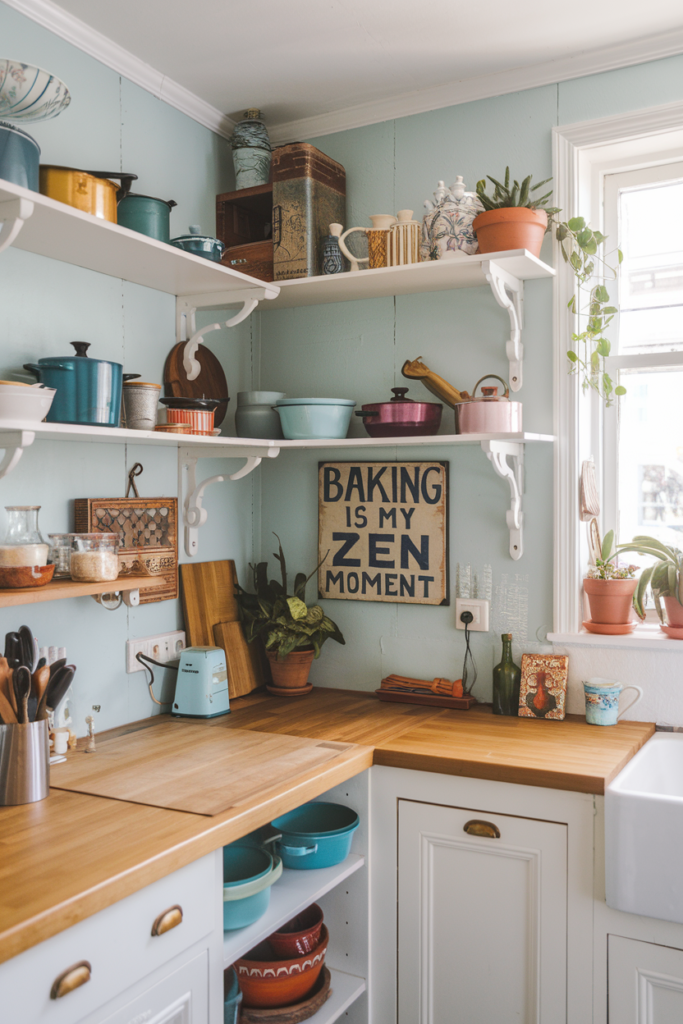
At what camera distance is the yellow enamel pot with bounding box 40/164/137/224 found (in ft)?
5.72

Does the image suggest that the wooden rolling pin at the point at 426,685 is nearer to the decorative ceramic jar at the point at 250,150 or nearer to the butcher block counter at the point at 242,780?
the butcher block counter at the point at 242,780

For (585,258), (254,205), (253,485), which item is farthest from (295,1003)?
(254,205)

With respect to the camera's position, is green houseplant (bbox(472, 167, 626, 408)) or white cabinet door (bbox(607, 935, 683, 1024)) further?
green houseplant (bbox(472, 167, 626, 408))

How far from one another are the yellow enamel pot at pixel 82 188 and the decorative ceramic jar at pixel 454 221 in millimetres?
799

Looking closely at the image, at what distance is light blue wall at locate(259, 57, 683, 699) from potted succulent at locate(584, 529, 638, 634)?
122 mm

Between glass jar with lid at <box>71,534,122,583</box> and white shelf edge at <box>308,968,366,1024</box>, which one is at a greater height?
glass jar with lid at <box>71,534,122,583</box>

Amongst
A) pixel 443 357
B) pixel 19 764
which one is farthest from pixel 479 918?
pixel 443 357

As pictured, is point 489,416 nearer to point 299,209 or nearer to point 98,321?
point 299,209

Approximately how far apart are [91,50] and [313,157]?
64 centimetres

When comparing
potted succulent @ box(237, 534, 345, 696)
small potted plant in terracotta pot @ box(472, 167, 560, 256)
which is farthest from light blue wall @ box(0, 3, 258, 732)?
small potted plant in terracotta pot @ box(472, 167, 560, 256)

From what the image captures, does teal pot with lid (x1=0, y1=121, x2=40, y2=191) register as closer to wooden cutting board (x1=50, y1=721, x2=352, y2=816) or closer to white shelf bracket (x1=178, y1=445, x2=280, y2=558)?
white shelf bracket (x1=178, y1=445, x2=280, y2=558)

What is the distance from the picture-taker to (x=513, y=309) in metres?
2.24

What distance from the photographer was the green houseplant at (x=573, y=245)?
83.0 inches

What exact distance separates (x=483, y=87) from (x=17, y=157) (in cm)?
136
